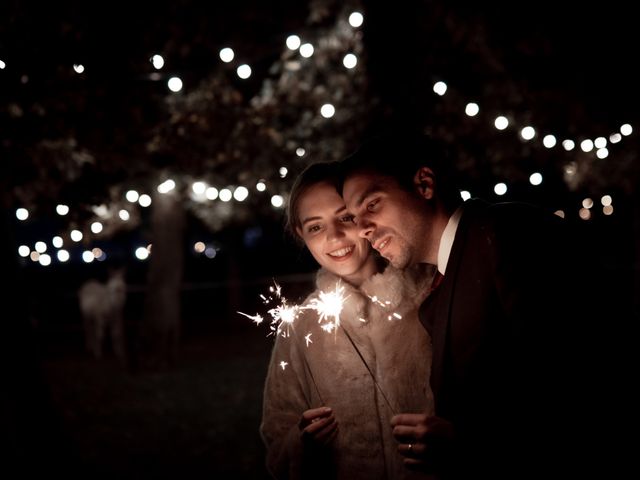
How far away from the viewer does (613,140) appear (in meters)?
10.0

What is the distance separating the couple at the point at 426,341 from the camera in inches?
91.4

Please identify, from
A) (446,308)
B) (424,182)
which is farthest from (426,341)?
(424,182)

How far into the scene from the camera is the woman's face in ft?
10.6

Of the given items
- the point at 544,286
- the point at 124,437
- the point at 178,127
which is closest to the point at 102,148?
the point at 178,127

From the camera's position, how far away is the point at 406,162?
2.94 metres

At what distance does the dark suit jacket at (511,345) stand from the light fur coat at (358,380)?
0.33m

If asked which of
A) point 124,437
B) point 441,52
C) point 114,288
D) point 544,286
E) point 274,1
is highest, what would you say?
point 274,1

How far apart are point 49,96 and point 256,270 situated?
23115 mm

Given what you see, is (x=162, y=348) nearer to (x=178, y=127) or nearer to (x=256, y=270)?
(x=178, y=127)

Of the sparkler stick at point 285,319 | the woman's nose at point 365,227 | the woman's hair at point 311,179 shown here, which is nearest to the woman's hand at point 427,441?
the sparkler stick at point 285,319

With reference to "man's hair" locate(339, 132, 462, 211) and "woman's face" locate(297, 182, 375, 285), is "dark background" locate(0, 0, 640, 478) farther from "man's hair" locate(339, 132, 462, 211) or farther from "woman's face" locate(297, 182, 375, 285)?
"man's hair" locate(339, 132, 462, 211)

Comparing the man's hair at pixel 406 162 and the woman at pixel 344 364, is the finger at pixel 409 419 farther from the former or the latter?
the man's hair at pixel 406 162

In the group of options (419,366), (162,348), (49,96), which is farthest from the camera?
(162,348)

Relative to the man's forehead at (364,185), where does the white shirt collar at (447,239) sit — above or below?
below
